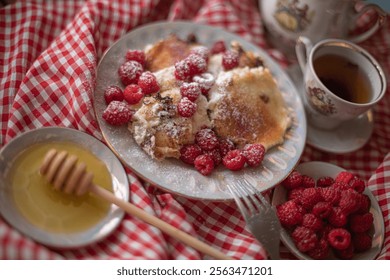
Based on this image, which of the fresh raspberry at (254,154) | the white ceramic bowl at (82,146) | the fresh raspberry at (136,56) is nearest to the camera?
the white ceramic bowl at (82,146)

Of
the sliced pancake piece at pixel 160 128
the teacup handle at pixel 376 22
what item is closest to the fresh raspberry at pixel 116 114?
the sliced pancake piece at pixel 160 128

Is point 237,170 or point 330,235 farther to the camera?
point 237,170

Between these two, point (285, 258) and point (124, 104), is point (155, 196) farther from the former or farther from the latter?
point (285, 258)

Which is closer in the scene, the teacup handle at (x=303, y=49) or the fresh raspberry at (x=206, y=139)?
the fresh raspberry at (x=206, y=139)

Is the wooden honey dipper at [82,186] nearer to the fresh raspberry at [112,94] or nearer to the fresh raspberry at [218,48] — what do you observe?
the fresh raspberry at [112,94]

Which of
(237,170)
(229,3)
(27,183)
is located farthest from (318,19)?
(27,183)

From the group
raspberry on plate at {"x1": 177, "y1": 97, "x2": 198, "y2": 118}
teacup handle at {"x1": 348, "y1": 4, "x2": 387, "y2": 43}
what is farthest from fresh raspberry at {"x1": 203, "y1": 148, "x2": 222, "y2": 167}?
teacup handle at {"x1": 348, "y1": 4, "x2": 387, "y2": 43}

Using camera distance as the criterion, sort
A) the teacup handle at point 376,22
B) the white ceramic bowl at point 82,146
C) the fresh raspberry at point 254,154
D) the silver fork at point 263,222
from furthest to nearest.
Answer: the teacup handle at point 376,22, the fresh raspberry at point 254,154, the silver fork at point 263,222, the white ceramic bowl at point 82,146
